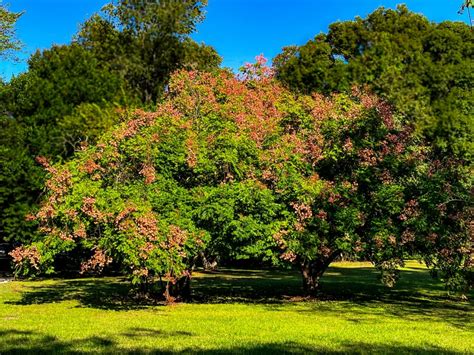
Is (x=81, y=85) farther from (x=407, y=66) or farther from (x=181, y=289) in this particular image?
(x=407, y=66)

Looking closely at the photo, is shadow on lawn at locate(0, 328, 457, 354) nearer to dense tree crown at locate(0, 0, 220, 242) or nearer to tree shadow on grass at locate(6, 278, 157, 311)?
tree shadow on grass at locate(6, 278, 157, 311)

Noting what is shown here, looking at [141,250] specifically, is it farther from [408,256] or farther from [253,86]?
[253,86]

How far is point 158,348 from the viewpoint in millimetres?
11422

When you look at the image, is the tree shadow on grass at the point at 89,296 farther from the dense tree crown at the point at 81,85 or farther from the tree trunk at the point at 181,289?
the dense tree crown at the point at 81,85

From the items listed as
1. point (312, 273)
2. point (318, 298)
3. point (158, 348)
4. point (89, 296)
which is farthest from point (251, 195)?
point (89, 296)

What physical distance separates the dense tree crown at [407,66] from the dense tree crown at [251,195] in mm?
14905

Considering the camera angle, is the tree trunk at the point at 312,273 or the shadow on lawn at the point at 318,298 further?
the tree trunk at the point at 312,273

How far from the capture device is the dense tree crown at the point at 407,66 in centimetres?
3772

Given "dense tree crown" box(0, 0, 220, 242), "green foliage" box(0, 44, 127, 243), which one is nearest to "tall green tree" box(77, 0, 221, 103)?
"dense tree crown" box(0, 0, 220, 242)

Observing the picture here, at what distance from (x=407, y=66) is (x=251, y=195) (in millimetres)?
26861

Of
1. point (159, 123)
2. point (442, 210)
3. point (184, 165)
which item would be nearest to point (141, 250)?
point (184, 165)

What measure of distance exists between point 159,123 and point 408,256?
462 inches

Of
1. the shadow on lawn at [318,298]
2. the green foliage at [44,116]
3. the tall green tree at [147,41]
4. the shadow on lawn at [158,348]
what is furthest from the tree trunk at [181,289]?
the tall green tree at [147,41]

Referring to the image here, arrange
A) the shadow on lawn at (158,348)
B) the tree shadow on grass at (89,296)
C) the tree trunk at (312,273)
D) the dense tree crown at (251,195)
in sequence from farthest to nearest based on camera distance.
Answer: the tree trunk at (312,273), the tree shadow on grass at (89,296), the dense tree crown at (251,195), the shadow on lawn at (158,348)
